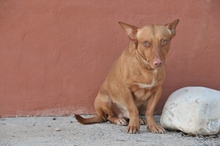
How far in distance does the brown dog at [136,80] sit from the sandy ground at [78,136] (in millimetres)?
136

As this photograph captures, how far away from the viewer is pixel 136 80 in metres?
4.92

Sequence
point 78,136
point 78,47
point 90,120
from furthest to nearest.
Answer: point 78,47, point 90,120, point 78,136

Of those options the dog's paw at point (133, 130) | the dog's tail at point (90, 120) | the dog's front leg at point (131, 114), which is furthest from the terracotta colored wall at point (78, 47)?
the dog's paw at point (133, 130)

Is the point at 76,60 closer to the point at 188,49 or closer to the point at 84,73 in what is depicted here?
the point at 84,73

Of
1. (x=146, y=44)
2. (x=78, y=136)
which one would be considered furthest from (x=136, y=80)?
(x=78, y=136)

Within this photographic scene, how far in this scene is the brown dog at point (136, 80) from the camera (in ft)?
15.1

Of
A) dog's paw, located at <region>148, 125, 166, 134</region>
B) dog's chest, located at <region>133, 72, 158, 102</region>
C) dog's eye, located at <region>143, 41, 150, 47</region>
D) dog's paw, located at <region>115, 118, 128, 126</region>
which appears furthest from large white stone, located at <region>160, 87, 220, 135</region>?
dog's eye, located at <region>143, 41, 150, 47</region>

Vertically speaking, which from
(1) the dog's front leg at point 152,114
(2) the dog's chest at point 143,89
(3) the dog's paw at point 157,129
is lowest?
(3) the dog's paw at point 157,129

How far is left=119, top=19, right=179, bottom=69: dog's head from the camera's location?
4.51 metres

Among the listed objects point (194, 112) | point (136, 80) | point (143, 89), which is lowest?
point (194, 112)

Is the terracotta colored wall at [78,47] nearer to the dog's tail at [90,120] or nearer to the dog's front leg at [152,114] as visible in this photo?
the dog's tail at [90,120]

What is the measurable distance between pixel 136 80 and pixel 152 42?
1.76 ft

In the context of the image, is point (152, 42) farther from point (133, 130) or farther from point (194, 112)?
point (133, 130)

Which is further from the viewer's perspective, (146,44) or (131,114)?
(131,114)
